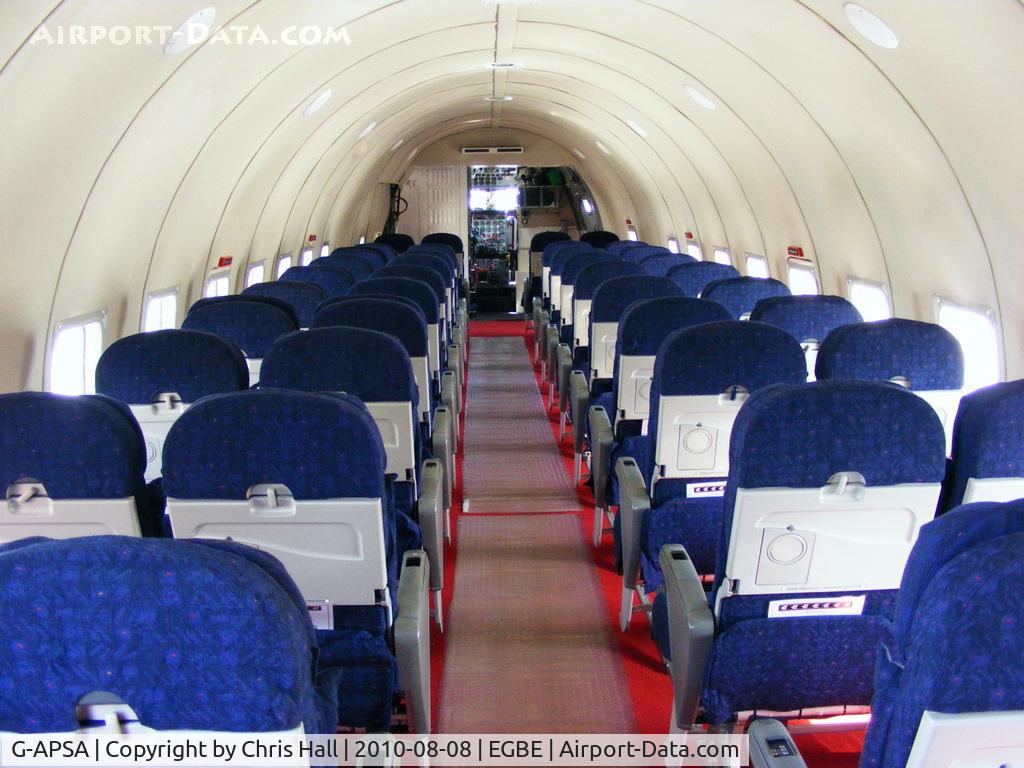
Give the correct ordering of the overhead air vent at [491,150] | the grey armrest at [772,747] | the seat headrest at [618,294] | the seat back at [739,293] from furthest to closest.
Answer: the overhead air vent at [491,150] → the seat back at [739,293] → the seat headrest at [618,294] → the grey armrest at [772,747]

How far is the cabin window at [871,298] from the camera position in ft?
22.9

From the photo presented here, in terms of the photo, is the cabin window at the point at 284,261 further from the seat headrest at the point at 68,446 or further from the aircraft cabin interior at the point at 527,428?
the seat headrest at the point at 68,446

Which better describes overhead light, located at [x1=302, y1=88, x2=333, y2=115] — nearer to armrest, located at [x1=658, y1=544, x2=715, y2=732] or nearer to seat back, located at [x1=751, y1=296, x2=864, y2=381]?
seat back, located at [x1=751, y1=296, x2=864, y2=381]

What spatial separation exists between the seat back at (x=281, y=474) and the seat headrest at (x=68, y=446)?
11.7 inches

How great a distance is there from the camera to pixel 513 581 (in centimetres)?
525

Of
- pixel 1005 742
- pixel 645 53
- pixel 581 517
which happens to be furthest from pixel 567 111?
pixel 1005 742

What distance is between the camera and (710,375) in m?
3.86

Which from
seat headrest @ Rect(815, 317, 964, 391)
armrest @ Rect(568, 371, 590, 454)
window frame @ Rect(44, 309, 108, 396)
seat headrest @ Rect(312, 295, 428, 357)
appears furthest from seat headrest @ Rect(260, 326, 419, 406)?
armrest @ Rect(568, 371, 590, 454)

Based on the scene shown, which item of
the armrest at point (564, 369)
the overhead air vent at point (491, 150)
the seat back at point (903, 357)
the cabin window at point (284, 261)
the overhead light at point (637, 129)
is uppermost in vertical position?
the overhead air vent at point (491, 150)

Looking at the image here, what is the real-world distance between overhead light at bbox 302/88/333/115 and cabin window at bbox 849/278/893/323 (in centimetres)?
533

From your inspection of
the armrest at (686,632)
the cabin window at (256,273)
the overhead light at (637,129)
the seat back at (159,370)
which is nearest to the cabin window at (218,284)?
the cabin window at (256,273)

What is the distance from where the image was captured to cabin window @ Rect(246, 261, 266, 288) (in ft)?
34.4

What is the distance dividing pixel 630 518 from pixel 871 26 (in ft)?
10.2

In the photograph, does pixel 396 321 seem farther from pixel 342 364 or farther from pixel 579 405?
pixel 579 405
